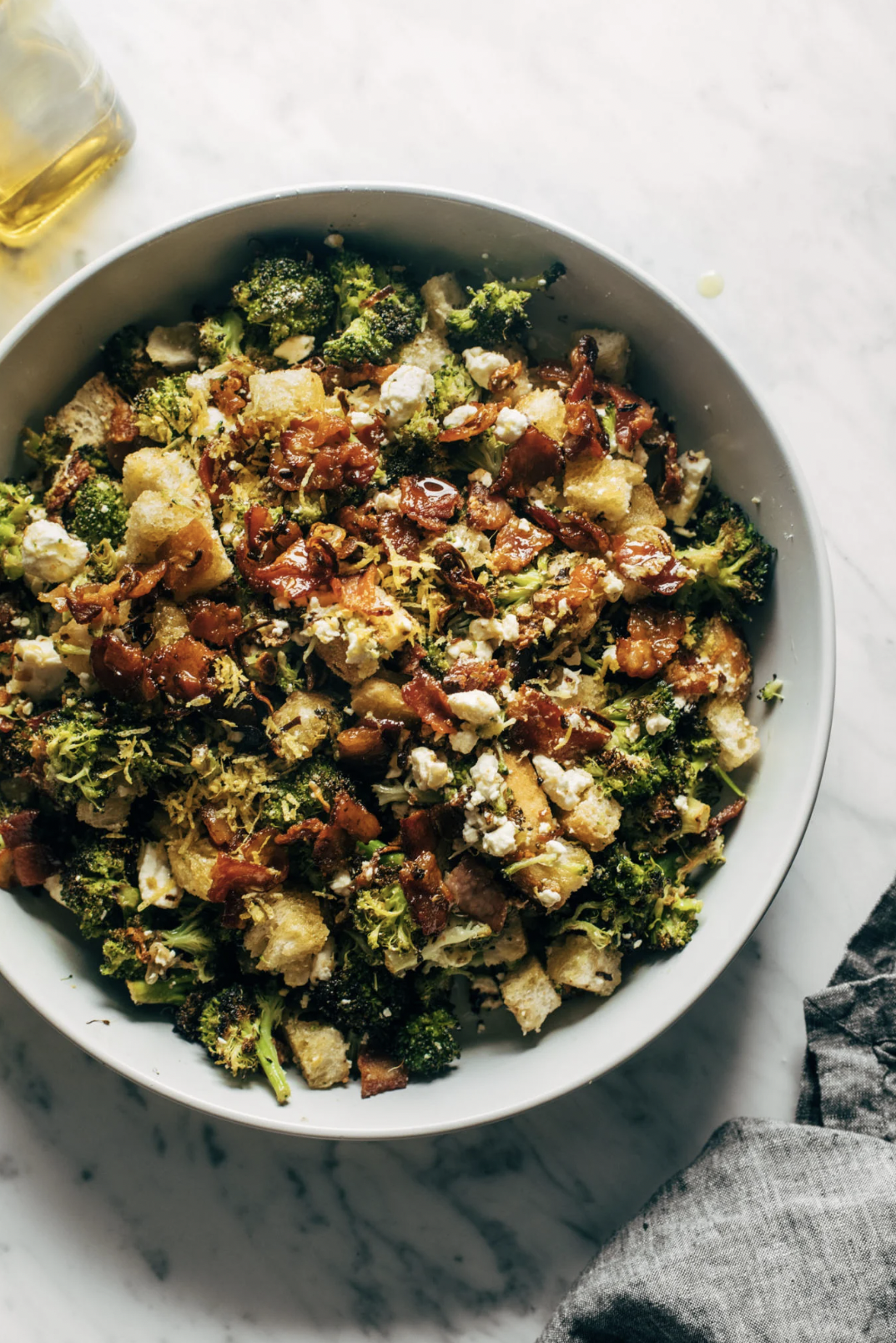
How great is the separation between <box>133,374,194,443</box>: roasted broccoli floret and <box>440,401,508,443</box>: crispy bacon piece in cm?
69

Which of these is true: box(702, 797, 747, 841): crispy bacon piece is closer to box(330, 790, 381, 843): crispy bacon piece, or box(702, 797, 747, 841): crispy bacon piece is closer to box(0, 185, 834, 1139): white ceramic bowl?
box(0, 185, 834, 1139): white ceramic bowl

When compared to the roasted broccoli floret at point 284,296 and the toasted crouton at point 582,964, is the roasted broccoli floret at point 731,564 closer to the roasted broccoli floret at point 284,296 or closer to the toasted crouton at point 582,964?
the toasted crouton at point 582,964

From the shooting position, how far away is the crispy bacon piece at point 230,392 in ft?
8.70

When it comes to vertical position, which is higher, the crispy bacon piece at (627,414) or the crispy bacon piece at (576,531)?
the crispy bacon piece at (627,414)

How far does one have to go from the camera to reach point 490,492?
8.70 feet

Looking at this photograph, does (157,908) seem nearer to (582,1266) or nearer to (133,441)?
(133,441)

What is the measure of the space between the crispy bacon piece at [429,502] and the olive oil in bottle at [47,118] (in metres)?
1.52

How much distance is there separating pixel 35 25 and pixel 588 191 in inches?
66.8

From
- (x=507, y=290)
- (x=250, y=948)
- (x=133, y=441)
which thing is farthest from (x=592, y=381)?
(x=250, y=948)

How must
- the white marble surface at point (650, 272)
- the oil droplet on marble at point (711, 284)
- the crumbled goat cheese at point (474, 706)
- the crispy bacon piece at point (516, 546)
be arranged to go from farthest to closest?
1. the oil droplet on marble at point (711, 284)
2. the white marble surface at point (650, 272)
3. the crispy bacon piece at point (516, 546)
4. the crumbled goat cheese at point (474, 706)

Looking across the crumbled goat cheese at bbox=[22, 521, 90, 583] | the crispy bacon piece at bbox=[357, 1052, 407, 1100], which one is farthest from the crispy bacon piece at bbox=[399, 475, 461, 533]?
the crispy bacon piece at bbox=[357, 1052, 407, 1100]

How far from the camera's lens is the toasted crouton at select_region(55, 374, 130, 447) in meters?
2.76

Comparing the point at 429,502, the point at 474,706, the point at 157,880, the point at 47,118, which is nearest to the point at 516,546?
the point at 429,502

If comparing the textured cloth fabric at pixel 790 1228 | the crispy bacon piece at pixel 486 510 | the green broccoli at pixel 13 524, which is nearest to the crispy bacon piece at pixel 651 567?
the crispy bacon piece at pixel 486 510
